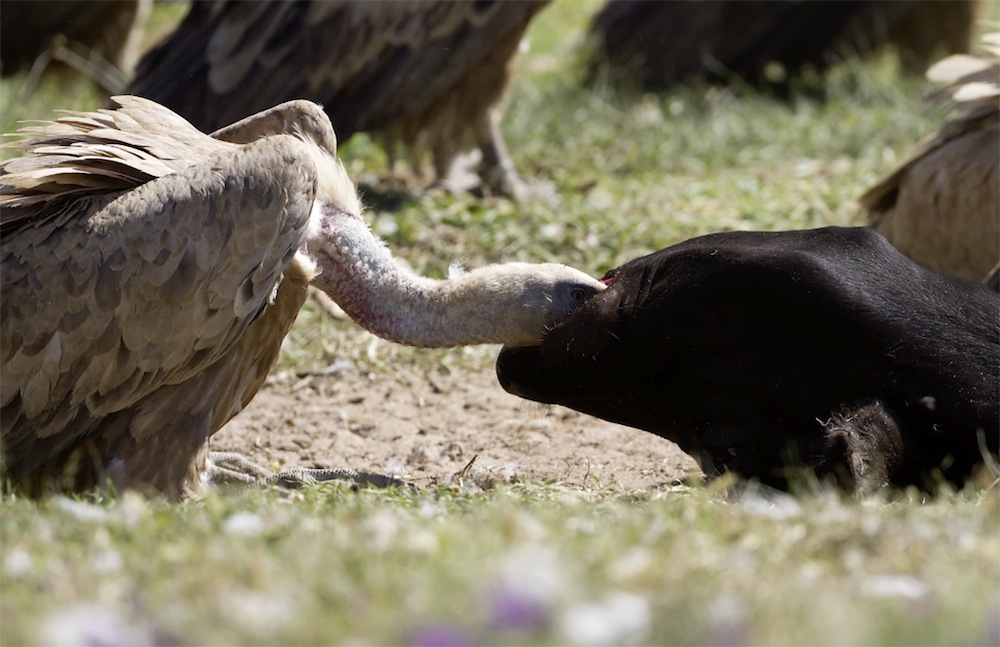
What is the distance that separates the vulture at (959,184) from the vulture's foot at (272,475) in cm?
269

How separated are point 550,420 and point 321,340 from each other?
49.3 inches

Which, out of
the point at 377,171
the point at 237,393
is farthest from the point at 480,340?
the point at 377,171

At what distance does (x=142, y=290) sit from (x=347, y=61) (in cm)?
382

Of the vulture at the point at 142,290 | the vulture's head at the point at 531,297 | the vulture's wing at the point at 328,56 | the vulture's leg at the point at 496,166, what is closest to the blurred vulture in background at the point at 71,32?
the vulture's wing at the point at 328,56

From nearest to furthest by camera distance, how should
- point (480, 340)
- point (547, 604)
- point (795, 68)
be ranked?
point (547, 604) → point (480, 340) → point (795, 68)

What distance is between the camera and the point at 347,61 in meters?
7.36

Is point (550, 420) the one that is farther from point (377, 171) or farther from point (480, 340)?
point (377, 171)

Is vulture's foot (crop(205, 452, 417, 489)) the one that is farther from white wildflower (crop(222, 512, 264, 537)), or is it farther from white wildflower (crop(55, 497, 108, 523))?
white wildflower (crop(222, 512, 264, 537))

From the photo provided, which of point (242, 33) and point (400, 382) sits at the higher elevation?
point (242, 33)

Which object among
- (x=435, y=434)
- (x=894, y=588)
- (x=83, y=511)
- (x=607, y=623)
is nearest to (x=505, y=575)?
(x=607, y=623)

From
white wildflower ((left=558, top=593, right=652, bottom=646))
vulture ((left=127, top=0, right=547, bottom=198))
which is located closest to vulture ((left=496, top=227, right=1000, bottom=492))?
white wildflower ((left=558, top=593, right=652, bottom=646))

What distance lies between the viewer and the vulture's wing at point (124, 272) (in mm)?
3748

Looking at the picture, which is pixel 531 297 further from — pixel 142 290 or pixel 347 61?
pixel 347 61

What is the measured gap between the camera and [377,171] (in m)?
8.33
